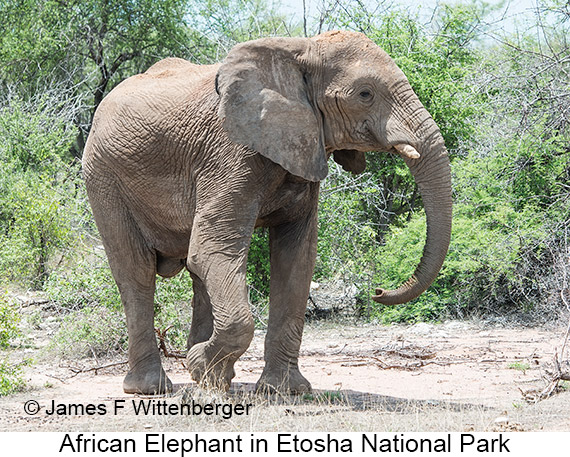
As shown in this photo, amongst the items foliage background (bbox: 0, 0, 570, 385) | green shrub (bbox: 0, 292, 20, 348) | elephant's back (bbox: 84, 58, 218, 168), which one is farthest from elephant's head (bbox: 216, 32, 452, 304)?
foliage background (bbox: 0, 0, 570, 385)

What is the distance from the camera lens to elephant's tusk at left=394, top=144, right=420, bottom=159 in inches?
231

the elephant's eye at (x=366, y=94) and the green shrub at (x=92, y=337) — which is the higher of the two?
the elephant's eye at (x=366, y=94)

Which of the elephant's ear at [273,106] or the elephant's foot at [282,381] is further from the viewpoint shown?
the elephant's foot at [282,381]

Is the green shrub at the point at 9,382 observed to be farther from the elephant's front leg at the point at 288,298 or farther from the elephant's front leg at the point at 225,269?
the elephant's front leg at the point at 288,298

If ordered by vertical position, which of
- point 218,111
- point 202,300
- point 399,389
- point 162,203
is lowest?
point 399,389

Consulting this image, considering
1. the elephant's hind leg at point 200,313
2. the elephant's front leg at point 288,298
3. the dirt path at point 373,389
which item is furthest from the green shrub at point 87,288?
the elephant's front leg at point 288,298

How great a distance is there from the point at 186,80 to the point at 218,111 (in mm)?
802

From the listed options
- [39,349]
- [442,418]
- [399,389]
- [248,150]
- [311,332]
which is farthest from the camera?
[311,332]

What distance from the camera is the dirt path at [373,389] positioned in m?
5.75

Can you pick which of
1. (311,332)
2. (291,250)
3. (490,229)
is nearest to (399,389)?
(291,250)

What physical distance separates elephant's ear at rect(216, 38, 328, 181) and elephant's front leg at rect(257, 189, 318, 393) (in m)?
0.78

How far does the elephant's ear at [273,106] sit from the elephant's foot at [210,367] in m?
1.43

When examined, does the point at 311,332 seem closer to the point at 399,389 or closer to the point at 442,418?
the point at 399,389

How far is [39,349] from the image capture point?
9656mm
